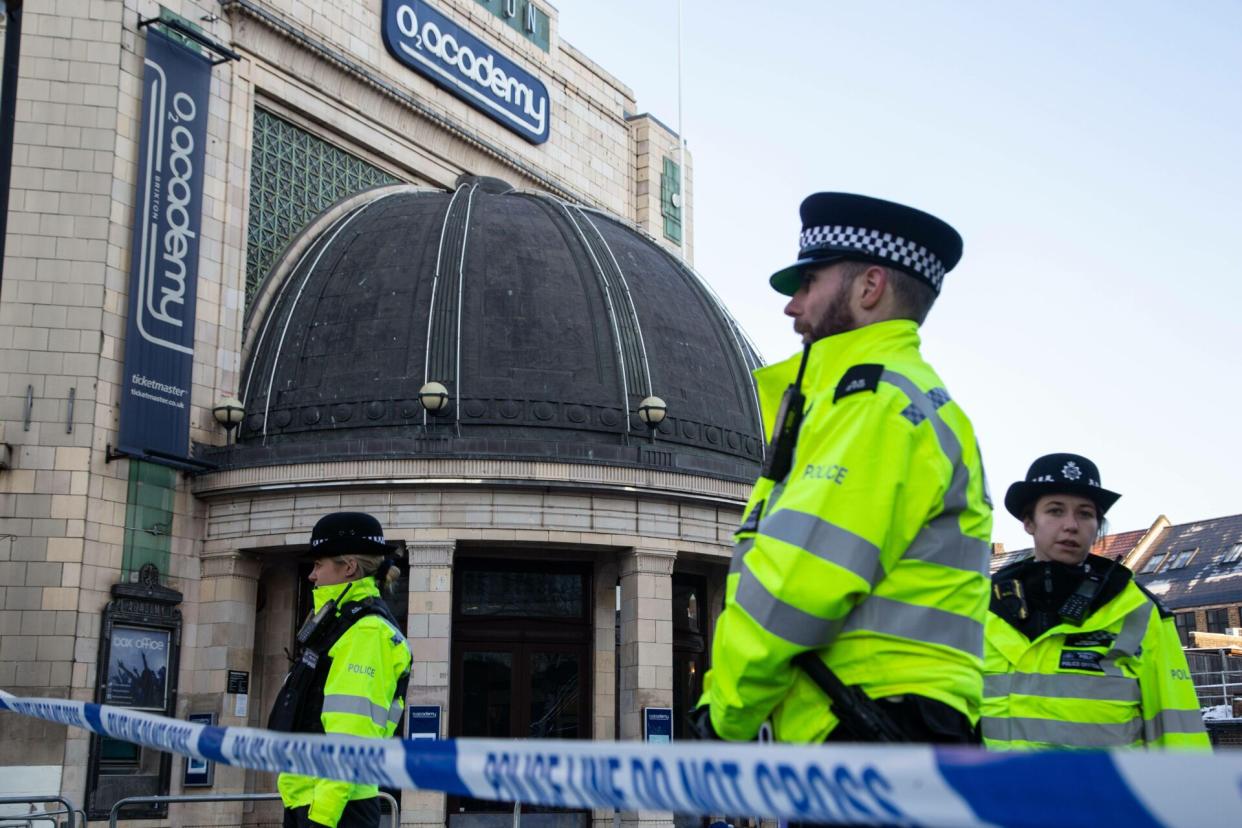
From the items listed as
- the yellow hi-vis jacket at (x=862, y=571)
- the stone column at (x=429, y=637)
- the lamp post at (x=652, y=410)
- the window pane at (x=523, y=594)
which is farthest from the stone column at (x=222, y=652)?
the yellow hi-vis jacket at (x=862, y=571)

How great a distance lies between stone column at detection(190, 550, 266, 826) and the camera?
64.2ft

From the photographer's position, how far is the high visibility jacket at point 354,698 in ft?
17.6

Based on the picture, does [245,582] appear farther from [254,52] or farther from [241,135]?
[254,52]

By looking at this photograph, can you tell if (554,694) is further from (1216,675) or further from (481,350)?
(1216,675)

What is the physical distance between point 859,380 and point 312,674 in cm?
351

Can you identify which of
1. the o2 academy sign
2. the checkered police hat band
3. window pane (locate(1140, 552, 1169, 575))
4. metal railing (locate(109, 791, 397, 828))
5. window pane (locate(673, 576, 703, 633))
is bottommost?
metal railing (locate(109, 791, 397, 828))

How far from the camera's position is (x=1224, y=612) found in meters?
48.4

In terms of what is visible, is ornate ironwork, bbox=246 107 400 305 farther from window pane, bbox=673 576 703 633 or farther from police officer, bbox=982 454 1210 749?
police officer, bbox=982 454 1210 749

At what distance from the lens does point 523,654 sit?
69.0 feet

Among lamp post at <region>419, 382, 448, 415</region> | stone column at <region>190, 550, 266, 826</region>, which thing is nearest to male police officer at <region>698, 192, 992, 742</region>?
lamp post at <region>419, 382, 448, 415</region>

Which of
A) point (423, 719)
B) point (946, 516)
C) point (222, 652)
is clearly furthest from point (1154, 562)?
point (946, 516)

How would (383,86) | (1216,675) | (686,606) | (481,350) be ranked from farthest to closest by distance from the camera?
1. (1216,675)
2. (383,86)
3. (686,606)
4. (481,350)

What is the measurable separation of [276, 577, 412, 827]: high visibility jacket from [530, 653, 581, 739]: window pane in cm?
1534

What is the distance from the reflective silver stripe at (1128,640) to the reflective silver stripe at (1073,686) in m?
0.05
